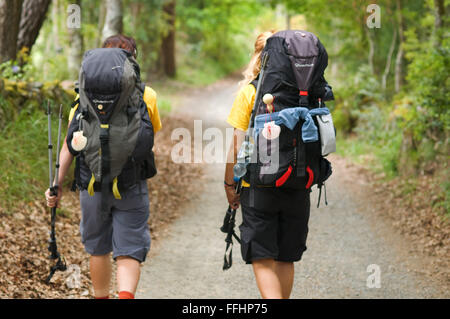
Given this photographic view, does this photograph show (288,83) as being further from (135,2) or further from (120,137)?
(135,2)

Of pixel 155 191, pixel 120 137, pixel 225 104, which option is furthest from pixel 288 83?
pixel 225 104

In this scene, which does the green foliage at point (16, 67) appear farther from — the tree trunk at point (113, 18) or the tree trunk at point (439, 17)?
the tree trunk at point (439, 17)

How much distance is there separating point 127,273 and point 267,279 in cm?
95

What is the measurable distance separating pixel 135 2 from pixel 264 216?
63.6 feet

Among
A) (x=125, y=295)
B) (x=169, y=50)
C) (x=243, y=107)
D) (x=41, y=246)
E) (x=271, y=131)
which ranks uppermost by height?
(x=169, y=50)

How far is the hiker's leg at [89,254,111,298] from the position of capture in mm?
3893

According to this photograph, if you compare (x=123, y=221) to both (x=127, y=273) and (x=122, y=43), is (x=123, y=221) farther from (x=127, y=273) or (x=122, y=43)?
(x=122, y=43)

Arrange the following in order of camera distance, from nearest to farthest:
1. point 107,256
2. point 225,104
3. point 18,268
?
point 107,256 < point 18,268 < point 225,104

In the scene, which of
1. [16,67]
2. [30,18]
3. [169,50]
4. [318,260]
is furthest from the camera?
[169,50]

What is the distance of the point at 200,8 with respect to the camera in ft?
97.9

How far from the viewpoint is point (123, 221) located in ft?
12.1

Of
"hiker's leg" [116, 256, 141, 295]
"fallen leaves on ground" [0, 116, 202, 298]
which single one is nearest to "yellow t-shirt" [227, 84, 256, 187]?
"hiker's leg" [116, 256, 141, 295]

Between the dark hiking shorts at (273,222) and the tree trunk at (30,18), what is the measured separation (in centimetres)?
658

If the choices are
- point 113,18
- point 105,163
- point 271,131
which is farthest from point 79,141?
point 113,18
